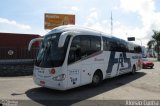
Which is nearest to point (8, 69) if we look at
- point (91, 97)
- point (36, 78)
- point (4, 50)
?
point (4, 50)

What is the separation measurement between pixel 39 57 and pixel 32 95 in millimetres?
1876

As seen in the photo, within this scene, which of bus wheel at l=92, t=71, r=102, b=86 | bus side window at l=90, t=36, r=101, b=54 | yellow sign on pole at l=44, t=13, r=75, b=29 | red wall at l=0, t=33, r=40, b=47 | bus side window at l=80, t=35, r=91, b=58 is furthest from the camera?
yellow sign on pole at l=44, t=13, r=75, b=29

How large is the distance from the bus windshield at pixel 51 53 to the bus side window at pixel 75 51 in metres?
0.38

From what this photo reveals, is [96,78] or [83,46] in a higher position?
[83,46]

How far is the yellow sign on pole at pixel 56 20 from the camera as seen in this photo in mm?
35625

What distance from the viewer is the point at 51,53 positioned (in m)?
9.89

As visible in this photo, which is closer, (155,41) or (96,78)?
(96,78)

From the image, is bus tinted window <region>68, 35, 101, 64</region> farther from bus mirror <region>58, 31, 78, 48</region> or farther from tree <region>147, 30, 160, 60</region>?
tree <region>147, 30, 160, 60</region>

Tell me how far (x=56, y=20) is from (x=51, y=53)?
27010 millimetres

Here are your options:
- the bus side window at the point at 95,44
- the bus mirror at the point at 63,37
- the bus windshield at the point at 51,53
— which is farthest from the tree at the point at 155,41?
the bus windshield at the point at 51,53

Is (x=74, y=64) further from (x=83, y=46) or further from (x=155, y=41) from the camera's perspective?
(x=155, y=41)

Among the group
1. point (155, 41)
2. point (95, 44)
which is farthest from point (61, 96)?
point (155, 41)

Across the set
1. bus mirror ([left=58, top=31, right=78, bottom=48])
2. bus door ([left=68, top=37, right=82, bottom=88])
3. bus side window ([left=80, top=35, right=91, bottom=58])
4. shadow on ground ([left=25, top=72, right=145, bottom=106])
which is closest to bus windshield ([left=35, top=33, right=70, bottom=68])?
bus mirror ([left=58, top=31, right=78, bottom=48])

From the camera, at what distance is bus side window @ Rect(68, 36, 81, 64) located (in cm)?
1000
